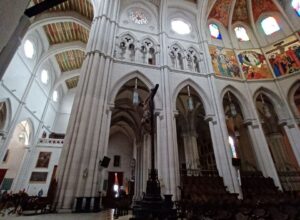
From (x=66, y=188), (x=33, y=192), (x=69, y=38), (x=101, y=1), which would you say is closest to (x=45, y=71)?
(x=69, y=38)

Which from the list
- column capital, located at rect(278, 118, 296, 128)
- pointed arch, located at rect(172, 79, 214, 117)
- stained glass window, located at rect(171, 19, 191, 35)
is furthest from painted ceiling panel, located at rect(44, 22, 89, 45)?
column capital, located at rect(278, 118, 296, 128)

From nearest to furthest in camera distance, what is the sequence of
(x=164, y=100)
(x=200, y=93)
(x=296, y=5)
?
(x=164, y=100) → (x=200, y=93) → (x=296, y=5)

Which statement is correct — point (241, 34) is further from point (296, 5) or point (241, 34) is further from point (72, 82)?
point (72, 82)

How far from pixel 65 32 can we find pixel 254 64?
17581 mm

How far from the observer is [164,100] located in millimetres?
10188

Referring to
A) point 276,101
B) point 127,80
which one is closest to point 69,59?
point 127,80

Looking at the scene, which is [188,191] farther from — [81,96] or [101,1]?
[101,1]

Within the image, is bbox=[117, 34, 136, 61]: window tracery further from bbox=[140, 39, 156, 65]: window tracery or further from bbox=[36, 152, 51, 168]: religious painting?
bbox=[36, 152, 51, 168]: religious painting

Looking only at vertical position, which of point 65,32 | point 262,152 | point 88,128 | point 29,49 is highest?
point 65,32

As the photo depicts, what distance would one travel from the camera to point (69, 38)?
16.9 meters

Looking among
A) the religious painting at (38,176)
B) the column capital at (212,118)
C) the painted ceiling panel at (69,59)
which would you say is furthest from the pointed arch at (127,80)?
the religious painting at (38,176)

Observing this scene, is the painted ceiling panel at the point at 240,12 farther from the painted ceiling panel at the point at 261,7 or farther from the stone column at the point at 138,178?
the stone column at the point at 138,178

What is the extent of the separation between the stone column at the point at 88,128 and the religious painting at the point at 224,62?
26.9 feet

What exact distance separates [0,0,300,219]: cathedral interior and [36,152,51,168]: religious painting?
0.29ft
